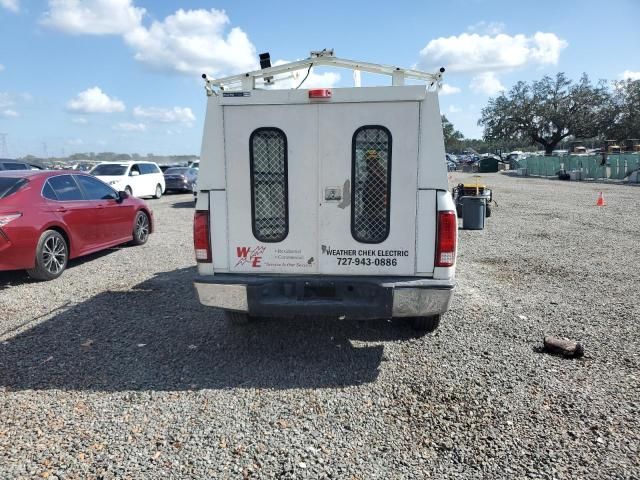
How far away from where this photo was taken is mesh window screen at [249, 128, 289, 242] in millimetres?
4047

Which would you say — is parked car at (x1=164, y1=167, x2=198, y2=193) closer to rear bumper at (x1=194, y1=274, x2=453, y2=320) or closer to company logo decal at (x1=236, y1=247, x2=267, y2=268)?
company logo decal at (x1=236, y1=247, x2=267, y2=268)

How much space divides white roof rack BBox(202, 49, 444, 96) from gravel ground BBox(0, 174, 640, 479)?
8.27 ft

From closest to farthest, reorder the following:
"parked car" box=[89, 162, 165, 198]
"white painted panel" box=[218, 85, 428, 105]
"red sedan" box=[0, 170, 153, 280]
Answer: "white painted panel" box=[218, 85, 428, 105]
"red sedan" box=[0, 170, 153, 280]
"parked car" box=[89, 162, 165, 198]

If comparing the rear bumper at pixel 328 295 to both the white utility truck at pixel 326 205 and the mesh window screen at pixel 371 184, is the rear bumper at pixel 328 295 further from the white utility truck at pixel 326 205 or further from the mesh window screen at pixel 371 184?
the mesh window screen at pixel 371 184

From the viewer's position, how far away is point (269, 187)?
4121mm

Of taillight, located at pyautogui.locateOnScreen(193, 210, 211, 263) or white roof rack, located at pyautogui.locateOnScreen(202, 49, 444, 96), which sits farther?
white roof rack, located at pyautogui.locateOnScreen(202, 49, 444, 96)

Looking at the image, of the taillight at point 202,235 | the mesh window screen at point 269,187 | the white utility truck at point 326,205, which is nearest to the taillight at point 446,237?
the white utility truck at point 326,205

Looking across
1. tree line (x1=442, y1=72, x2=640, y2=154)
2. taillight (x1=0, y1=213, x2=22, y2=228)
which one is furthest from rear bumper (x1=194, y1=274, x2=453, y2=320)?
tree line (x1=442, y1=72, x2=640, y2=154)

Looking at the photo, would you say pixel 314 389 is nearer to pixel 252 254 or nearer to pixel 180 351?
pixel 252 254

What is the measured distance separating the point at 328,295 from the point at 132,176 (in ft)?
59.9

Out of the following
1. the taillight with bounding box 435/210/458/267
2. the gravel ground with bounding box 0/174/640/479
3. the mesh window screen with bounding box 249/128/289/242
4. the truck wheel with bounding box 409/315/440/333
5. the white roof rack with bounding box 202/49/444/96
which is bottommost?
the gravel ground with bounding box 0/174/640/479

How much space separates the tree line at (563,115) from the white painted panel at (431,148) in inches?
2742

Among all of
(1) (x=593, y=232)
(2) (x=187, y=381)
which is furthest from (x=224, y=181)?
(1) (x=593, y=232)

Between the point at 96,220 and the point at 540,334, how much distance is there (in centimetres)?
701
